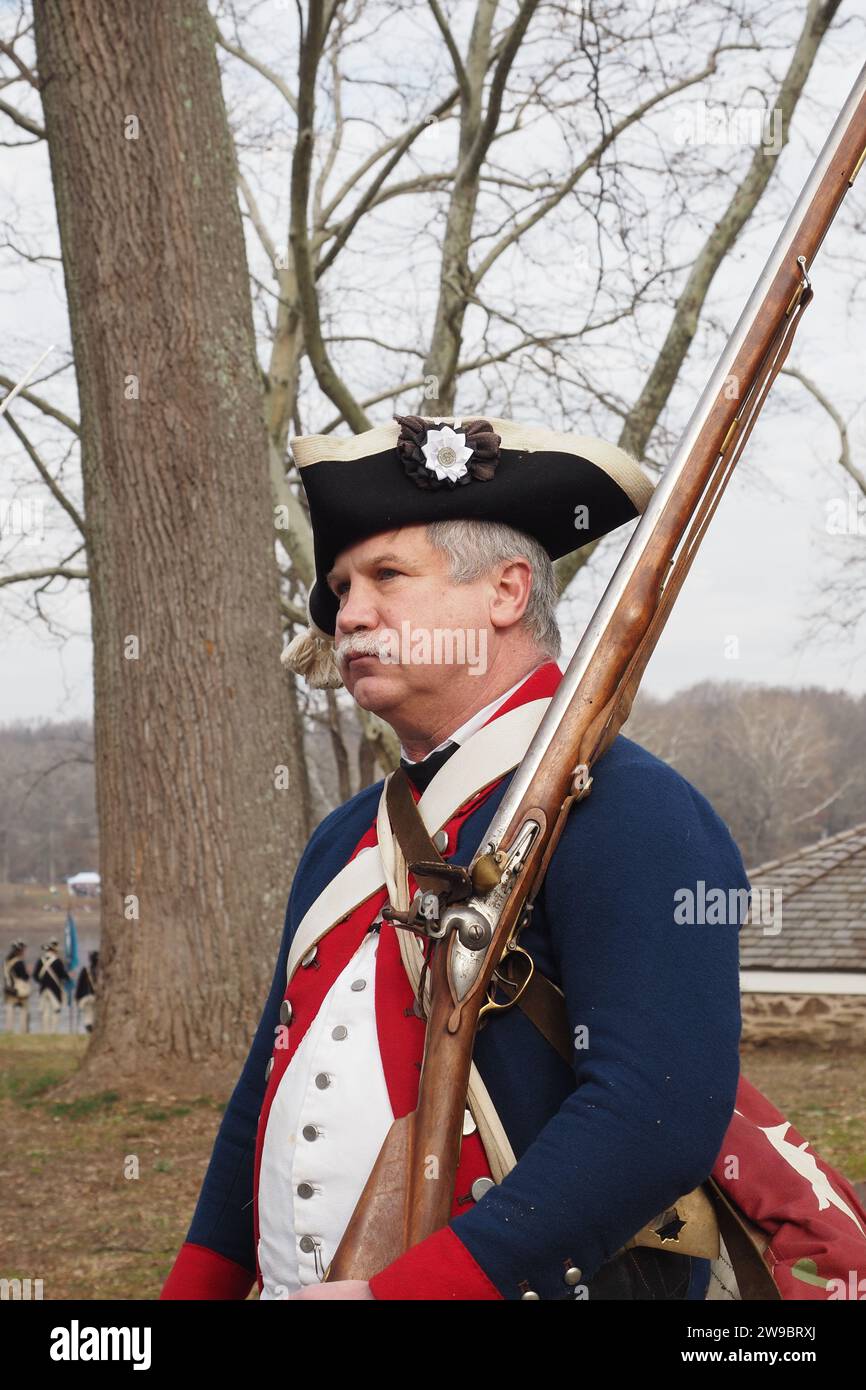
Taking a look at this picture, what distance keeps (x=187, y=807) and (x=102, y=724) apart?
64 cm

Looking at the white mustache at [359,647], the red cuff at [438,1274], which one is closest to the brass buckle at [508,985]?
the red cuff at [438,1274]

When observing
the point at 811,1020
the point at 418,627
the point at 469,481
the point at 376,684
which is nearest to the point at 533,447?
the point at 469,481

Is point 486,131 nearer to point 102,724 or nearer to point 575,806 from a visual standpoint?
point 102,724

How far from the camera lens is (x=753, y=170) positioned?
10.5 m

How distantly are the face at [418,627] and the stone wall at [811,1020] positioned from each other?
1313 centimetres

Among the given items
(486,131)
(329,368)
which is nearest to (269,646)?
(329,368)

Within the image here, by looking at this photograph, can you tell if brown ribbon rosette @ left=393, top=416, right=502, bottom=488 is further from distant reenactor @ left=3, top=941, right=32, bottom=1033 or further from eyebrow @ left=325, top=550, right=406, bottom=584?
distant reenactor @ left=3, top=941, right=32, bottom=1033

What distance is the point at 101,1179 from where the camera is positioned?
20.0 ft

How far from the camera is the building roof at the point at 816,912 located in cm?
1535

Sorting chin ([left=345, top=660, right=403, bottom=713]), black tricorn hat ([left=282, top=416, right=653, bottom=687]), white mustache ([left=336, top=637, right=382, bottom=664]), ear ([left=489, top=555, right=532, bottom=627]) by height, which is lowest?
chin ([left=345, top=660, right=403, bottom=713])

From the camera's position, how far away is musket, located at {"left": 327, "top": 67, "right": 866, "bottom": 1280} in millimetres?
1898

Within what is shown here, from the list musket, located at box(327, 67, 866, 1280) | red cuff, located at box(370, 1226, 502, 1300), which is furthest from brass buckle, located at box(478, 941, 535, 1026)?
red cuff, located at box(370, 1226, 502, 1300)

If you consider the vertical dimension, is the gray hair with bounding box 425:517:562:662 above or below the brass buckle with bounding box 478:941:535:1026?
above
